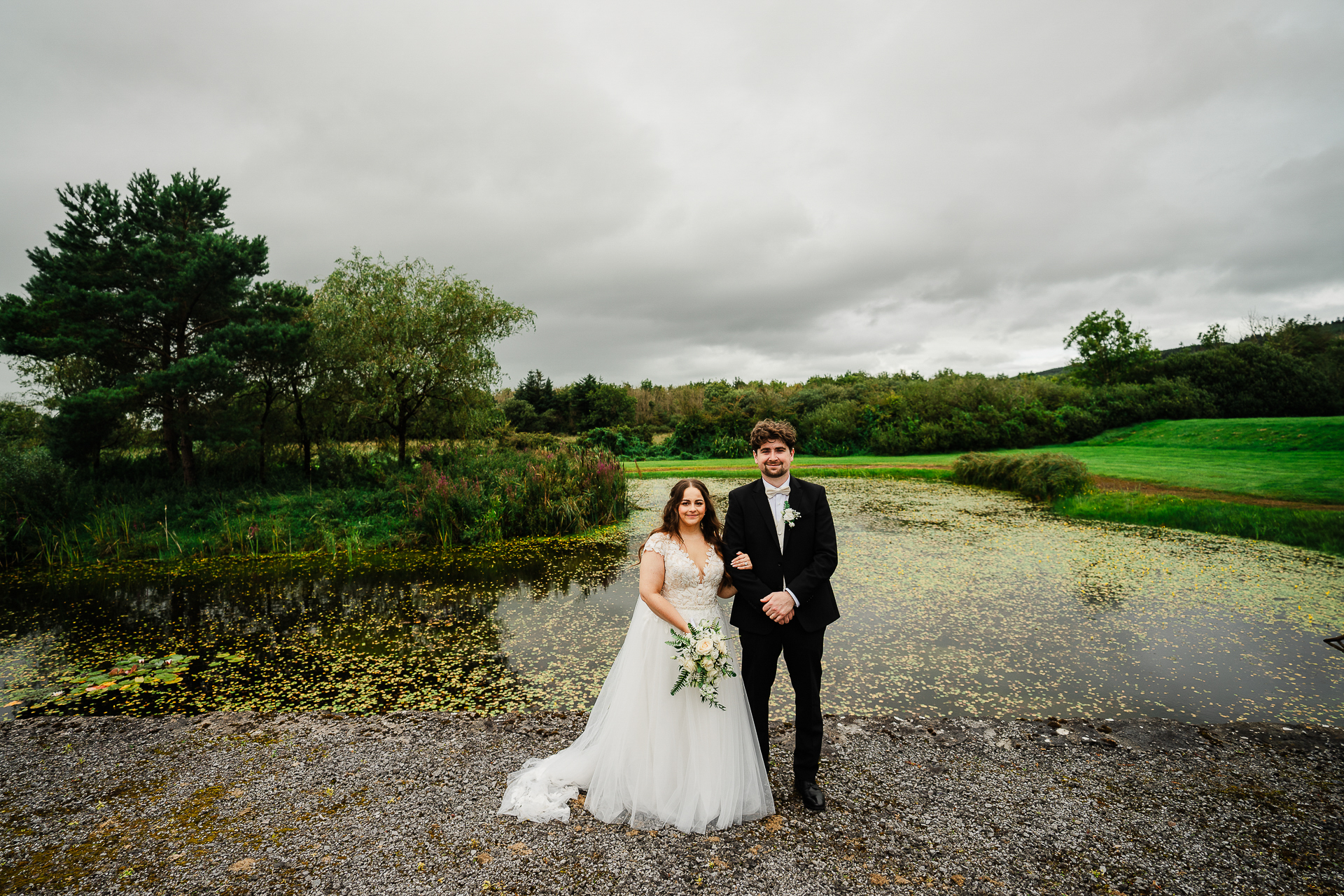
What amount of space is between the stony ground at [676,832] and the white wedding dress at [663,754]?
105mm

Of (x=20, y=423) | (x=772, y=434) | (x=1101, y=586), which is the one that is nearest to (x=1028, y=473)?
(x=1101, y=586)

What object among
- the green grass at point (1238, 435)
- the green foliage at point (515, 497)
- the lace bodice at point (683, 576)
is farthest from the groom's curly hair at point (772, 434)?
the green grass at point (1238, 435)

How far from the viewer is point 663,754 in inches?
123

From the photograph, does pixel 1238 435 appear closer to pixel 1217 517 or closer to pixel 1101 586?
pixel 1217 517

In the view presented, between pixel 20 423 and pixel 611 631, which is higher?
pixel 20 423

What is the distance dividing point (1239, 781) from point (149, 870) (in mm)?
5762

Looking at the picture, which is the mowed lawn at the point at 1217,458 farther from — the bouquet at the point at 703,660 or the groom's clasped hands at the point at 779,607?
the bouquet at the point at 703,660

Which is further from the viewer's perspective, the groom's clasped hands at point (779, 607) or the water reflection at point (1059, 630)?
the water reflection at point (1059, 630)

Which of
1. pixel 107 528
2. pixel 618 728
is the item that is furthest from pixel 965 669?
pixel 107 528

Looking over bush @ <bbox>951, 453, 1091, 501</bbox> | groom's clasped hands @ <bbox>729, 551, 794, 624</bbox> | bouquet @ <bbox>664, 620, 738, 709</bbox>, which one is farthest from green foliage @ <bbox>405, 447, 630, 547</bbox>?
bush @ <bbox>951, 453, 1091, 501</bbox>

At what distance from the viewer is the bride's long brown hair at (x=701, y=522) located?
3.33m

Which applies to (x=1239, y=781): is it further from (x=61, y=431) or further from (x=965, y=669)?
(x=61, y=431)

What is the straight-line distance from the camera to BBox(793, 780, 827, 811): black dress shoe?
10.2 ft

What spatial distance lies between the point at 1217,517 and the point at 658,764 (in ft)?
42.7
